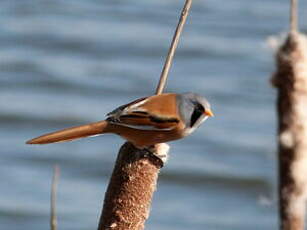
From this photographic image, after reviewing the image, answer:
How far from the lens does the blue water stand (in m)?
7.96

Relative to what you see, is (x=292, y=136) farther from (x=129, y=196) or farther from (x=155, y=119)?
(x=155, y=119)

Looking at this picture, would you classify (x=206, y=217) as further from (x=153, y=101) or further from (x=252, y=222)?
(x=153, y=101)

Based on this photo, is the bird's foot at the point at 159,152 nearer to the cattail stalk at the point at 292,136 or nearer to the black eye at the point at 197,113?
the black eye at the point at 197,113

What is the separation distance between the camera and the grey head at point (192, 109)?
2.98 metres

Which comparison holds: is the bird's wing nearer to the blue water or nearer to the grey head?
the grey head

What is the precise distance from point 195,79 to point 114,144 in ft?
3.81

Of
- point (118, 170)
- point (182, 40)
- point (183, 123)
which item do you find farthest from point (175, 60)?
point (118, 170)

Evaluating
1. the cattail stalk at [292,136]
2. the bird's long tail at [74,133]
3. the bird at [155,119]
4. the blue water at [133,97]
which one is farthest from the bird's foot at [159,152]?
the blue water at [133,97]

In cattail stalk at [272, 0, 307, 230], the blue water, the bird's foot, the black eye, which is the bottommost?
cattail stalk at [272, 0, 307, 230]

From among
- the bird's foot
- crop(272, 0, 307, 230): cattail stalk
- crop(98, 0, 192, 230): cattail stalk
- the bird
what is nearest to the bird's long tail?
the bird

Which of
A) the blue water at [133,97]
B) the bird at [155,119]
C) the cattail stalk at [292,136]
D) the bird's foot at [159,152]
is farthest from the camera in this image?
the blue water at [133,97]

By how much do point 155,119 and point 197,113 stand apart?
128 millimetres

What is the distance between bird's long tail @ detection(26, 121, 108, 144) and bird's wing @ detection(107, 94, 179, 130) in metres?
0.06

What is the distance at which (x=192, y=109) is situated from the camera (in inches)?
119
